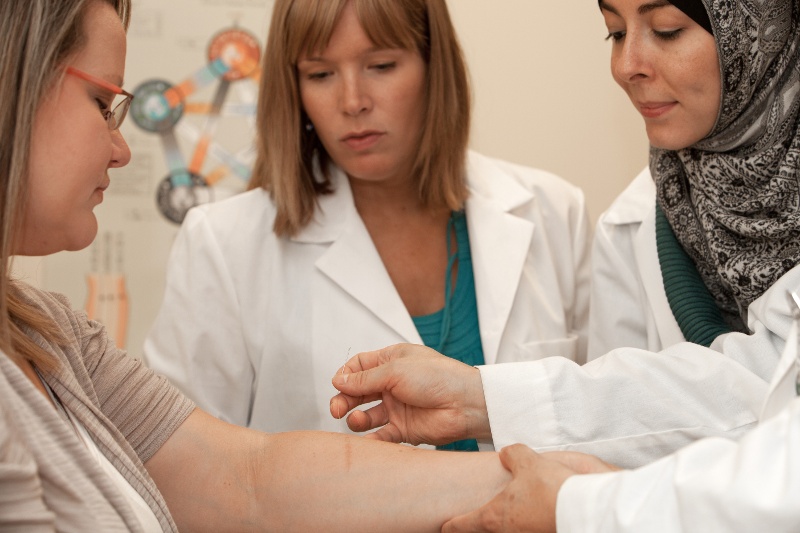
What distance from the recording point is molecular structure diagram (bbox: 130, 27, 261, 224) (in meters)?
2.56

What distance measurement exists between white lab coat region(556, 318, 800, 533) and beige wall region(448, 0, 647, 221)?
1.71m

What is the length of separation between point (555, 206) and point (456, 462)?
91 centimetres

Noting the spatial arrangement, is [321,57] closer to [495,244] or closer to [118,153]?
[495,244]

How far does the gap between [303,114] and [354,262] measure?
1.13 ft

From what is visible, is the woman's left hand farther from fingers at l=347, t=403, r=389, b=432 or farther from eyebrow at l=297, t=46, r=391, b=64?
eyebrow at l=297, t=46, r=391, b=64

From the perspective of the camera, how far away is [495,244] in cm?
196

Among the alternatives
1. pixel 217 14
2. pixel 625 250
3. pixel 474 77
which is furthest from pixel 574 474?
pixel 217 14

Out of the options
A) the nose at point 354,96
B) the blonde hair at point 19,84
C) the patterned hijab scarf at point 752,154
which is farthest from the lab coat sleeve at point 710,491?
the nose at point 354,96

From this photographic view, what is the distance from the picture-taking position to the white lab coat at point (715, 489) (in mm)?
883

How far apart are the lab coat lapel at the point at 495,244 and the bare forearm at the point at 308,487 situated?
529 mm

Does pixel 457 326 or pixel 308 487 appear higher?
pixel 457 326

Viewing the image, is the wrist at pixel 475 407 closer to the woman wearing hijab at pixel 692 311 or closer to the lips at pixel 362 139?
the woman wearing hijab at pixel 692 311

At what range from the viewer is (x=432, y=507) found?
131 cm

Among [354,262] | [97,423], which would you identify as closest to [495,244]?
[354,262]
